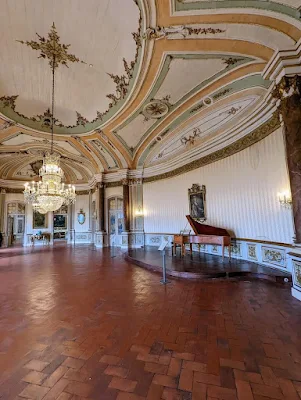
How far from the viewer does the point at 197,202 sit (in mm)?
7797

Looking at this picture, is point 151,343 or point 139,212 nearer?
point 151,343

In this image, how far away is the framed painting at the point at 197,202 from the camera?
7523mm

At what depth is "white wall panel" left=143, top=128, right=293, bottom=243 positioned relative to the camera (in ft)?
15.6

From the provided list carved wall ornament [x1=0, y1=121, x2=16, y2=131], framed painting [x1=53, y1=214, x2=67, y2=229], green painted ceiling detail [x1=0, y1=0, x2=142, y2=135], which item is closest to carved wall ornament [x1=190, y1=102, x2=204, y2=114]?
green painted ceiling detail [x1=0, y1=0, x2=142, y2=135]

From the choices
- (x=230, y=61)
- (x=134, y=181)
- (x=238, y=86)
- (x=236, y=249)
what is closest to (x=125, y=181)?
(x=134, y=181)

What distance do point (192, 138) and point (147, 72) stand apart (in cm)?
340

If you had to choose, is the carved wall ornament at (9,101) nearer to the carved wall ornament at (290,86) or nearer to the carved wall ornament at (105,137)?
the carved wall ornament at (105,137)

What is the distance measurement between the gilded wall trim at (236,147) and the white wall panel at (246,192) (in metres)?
0.14

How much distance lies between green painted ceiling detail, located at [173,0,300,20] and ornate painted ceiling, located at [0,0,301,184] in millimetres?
14

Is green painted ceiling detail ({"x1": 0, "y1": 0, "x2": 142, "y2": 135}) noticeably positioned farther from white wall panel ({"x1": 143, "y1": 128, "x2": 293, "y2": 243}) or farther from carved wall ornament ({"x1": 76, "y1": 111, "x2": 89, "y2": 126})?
white wall panel ({"x1": 143, "y1": 128, "x2": 293, "y2": 243})

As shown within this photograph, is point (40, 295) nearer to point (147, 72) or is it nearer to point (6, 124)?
point (147, 72)

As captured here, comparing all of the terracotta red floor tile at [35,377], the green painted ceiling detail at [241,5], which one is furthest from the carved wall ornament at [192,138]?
the terracotta red floor tile at [35,377]

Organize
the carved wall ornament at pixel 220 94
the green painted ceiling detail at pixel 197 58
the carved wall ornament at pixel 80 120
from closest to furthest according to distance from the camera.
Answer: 1. the green painted ceiling detail at pixel 197 58
2. the carved wall ornament at pixel 220 94
3. the carved wall ornament at pixel 80 120

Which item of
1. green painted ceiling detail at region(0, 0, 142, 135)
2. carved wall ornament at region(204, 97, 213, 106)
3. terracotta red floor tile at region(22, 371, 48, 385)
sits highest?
green painted ceiling detail at region(0, 0, 142, 135)
